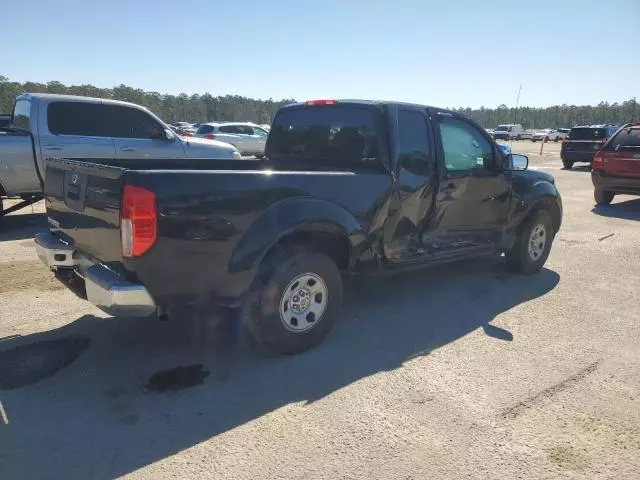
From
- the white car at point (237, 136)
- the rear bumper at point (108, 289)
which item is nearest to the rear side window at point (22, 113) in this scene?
the rear bumper at point (108, 289)

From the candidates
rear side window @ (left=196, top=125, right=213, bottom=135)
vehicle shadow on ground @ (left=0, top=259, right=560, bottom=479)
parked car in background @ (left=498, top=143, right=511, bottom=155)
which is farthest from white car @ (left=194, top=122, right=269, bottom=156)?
vehicle shadow on ground @ (left=0, top=259, right=560, bottom=479)

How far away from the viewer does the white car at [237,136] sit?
20.9 metres

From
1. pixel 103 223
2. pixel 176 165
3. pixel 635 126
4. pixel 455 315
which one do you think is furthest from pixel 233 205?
pixel 635 126

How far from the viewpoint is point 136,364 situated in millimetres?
3652

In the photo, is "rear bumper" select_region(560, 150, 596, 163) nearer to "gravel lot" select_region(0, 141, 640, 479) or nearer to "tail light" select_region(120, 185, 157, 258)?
"gravel lot" select_region(0, 141, 640, 479)

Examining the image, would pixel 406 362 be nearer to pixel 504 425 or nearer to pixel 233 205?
pixel 504 425

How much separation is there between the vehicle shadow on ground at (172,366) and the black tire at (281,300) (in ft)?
0.37

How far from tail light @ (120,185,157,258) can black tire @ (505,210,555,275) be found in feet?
14.4

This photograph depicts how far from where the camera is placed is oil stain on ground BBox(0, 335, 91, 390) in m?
3.39

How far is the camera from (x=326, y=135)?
4.86m

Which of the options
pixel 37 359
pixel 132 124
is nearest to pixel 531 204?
pixel 37 359

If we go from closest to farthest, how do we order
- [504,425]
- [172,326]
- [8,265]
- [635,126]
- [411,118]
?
1. [504,425]
2. [172,326]
3. [411,118]
4. [8,265]
5. [635,126]

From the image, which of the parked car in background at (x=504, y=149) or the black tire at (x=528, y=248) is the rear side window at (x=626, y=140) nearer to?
the parked car in background at (x=504, y=149)

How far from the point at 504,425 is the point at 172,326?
2.70m
